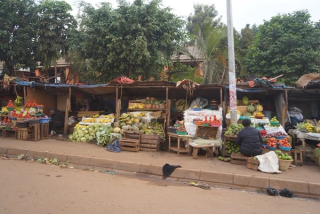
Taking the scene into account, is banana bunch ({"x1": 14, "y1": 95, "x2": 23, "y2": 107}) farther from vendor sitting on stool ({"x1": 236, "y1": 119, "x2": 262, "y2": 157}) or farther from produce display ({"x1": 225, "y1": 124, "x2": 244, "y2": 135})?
vendor sitting on stool ({"x1": 236, "y1": 119, "x2": 262, "y2": 157})

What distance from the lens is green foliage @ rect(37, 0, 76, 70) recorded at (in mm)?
12828

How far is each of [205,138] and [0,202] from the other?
6.01 metres

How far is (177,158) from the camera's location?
7.00 metres

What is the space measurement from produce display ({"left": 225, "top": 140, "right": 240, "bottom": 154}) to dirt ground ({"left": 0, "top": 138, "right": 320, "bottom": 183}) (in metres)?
0.48

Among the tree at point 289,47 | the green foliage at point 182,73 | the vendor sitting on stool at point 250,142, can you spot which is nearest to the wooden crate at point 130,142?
the vendor sitting on stool at point 250,142

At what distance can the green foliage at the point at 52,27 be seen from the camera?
12828mm

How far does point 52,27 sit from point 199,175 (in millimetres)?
12163

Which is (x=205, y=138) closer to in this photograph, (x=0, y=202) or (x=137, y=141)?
(x=137, y=141)

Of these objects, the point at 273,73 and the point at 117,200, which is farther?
the point at 273,73

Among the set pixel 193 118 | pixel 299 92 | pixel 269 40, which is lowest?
pixel 193 118

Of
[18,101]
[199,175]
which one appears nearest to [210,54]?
[199,175]

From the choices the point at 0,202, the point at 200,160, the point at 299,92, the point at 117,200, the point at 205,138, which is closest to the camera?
the point at 0,202

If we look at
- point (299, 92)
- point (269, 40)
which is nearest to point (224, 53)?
point (269, 40)

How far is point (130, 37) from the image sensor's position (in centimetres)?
1058
